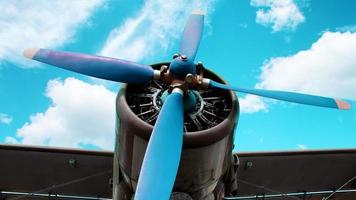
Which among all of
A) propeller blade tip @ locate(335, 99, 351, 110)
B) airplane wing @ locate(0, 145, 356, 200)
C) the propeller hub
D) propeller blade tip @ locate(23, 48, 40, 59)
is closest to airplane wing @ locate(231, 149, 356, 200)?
airplane wing @ locate(0, 145, 356, 200)

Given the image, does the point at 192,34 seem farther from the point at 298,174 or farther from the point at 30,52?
the point at 298,174

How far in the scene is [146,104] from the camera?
860cm

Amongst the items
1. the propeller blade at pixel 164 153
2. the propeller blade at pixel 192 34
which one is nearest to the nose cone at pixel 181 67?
the propeller blade at pixel 164 153

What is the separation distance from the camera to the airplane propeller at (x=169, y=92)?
711 centimetres

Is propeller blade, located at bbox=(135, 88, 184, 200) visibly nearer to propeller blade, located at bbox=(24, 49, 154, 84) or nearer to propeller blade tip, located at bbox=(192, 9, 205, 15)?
propeller blade, located at bbox=(24, 49, 154, 84)

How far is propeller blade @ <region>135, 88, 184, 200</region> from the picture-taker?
6.89 meters

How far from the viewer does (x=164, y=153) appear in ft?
24.3

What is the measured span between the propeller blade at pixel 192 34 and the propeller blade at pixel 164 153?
3.92 feet

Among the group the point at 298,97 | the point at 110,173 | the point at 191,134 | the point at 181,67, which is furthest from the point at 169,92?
the point at 110,173

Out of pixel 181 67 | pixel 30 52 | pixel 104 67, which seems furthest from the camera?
pixel 30 52

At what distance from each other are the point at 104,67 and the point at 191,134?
7.16ft

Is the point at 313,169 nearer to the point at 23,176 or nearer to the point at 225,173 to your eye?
the point at 225,173

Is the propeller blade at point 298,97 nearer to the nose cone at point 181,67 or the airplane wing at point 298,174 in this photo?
the nose cone at point 181,67

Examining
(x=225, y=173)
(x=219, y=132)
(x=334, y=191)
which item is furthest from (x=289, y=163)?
(x=219, y=132)
